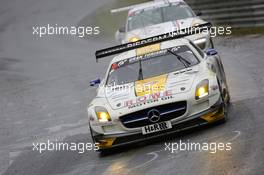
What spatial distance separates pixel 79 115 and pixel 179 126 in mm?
5200

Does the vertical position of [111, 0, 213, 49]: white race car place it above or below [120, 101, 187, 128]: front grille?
below

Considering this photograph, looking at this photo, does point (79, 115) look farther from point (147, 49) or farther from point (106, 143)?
point (106, 143)

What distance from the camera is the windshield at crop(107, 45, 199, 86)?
36.9ft

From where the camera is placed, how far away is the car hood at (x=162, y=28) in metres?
16.7

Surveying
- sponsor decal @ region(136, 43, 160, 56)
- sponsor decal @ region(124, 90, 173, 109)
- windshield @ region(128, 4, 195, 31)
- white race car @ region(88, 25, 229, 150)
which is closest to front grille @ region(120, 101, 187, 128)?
white race car @ region(88, 25, 229, 150)

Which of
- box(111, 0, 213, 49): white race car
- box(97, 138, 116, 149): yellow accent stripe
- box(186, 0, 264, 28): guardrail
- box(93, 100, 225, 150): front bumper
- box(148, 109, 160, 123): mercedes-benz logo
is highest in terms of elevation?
box(148, 109, 160, 123): mercedes-benz logo

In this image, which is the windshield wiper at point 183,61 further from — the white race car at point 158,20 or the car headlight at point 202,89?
the white race car at point 158,20

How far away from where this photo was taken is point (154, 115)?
1010cm

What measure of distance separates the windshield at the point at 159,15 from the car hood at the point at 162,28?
28 centimetres

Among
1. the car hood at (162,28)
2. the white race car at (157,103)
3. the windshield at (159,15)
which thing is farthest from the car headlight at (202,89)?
the windshield at (159,15)

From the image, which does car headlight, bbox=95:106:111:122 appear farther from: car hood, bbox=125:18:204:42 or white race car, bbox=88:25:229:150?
car hood, bbox=125:18:204:42

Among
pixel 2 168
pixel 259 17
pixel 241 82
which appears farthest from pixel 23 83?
pixel 2 168

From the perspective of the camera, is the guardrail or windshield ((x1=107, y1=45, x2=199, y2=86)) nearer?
windshield ((x1=107, y1=45, x2=199, y2=86))

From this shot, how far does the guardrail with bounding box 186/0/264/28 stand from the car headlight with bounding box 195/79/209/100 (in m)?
11.4
